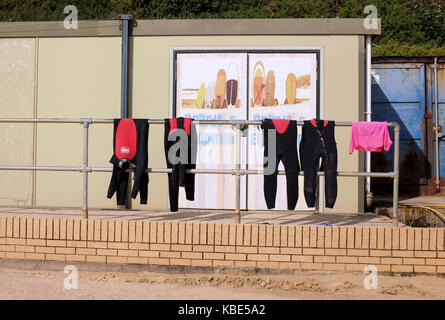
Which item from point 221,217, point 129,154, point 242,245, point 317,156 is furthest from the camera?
point 221,217

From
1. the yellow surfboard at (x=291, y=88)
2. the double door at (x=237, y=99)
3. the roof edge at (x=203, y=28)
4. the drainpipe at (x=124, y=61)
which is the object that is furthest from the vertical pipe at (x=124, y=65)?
the yellow surfboard at (x=291, y=88)

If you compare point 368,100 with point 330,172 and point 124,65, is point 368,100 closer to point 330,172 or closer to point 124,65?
point 330,172

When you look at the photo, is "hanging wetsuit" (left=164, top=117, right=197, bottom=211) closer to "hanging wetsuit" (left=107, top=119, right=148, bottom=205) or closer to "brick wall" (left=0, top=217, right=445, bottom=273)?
"hanging wetsuit" (left=107, top=119, right=148, bottom=205)

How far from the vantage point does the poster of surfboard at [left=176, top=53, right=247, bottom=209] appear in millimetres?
8211

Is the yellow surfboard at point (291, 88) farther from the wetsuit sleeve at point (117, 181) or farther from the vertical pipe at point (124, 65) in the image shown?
the wetsuit sleeve at point (117, 181)

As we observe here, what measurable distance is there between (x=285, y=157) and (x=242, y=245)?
1012 mm

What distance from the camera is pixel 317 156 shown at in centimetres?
582

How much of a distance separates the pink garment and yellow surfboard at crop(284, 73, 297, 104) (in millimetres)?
2408

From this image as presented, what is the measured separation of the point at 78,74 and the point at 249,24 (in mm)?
2625

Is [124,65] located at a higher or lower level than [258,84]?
higher

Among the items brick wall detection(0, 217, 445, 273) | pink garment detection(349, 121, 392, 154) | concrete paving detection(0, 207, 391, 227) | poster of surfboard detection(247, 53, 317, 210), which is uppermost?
poster of surfboard detection(247, 53, 317, 210)

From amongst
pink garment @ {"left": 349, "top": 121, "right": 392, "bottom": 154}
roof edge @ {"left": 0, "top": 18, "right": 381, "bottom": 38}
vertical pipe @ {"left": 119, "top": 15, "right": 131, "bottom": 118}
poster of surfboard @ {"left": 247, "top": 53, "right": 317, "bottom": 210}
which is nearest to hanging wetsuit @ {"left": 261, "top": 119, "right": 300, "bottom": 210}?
pink garment @ {"left": 349, "top": 121, "right": 392, "bottom": 154}

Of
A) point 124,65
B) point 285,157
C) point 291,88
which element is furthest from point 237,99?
point 285,157

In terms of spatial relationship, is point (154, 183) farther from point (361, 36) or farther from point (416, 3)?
point (416, 3)
